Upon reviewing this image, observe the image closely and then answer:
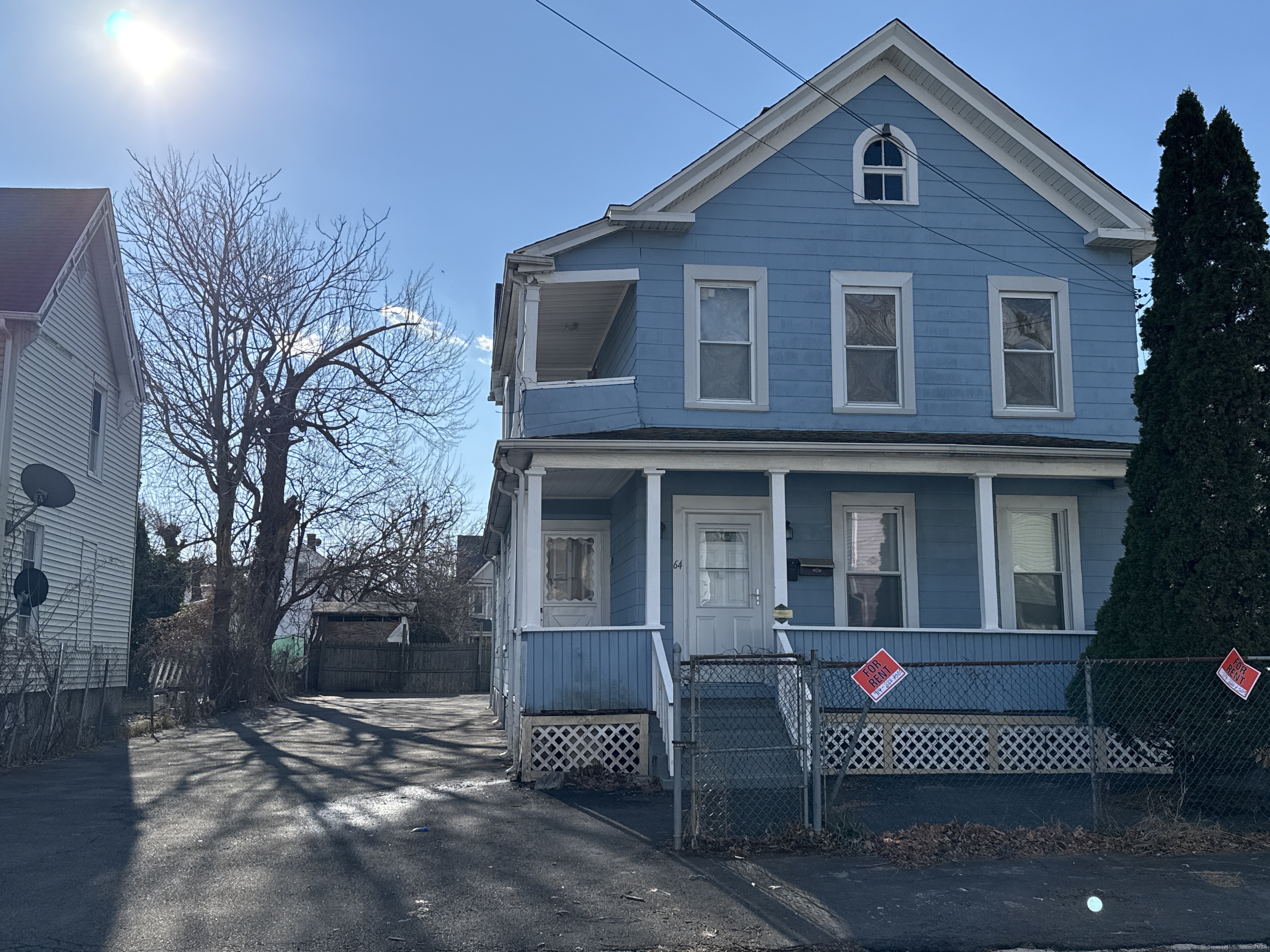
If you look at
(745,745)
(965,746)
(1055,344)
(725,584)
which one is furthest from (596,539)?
(1055,344)

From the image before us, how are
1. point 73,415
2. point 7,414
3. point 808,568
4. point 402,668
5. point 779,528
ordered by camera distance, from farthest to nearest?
point 402,668 < point 73,415 < point 7,414 < point 808,568 < point 779,528

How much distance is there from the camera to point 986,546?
13180mm

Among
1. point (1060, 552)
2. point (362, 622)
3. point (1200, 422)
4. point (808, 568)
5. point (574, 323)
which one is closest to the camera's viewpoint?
point (1200, 422)

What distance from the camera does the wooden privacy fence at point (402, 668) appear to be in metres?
32.4

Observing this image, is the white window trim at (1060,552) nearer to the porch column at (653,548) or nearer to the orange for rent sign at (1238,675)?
the porch column at (653,548)

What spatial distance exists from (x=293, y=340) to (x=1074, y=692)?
19.6 m

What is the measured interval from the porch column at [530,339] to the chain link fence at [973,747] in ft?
13.4

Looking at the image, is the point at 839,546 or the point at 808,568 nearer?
the point at 808,568

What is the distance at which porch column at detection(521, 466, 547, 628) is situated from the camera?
12695 millimetres

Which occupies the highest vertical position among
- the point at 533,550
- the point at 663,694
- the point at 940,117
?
the point at 940,117

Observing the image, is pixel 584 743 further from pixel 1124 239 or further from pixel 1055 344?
pixel 1124 239

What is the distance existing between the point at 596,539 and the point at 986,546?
548 centimetres

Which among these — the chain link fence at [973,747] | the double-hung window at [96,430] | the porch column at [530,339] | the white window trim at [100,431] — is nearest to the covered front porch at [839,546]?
the chain link fence at [973,747]

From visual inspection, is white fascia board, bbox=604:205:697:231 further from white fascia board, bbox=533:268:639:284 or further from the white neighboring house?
the white neighboring house
